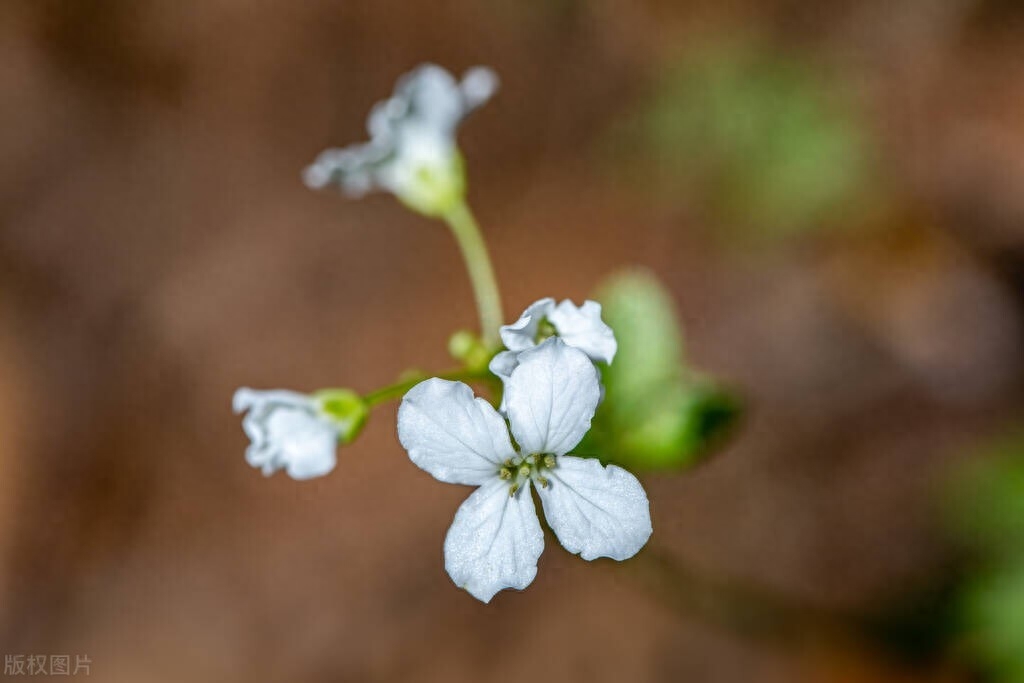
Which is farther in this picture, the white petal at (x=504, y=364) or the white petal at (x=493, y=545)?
the white petal at (x=504, y=364)

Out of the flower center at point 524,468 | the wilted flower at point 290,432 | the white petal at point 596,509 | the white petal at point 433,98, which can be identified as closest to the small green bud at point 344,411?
the wilted flower at point 290,432

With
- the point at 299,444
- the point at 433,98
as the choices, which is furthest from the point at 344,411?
the point at 433,98

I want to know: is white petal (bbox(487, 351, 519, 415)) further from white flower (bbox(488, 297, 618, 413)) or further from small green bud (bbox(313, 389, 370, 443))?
small green bud (bbox(313, 389, 370, 443))

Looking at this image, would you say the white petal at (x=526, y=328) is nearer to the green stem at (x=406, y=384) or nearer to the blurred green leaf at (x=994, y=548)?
the green stem at (x=406, y=384)

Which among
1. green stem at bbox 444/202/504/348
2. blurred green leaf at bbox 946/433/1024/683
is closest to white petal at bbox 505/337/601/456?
green stem at bbox 444/202/504/348

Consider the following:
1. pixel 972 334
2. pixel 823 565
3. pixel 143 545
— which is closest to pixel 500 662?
pixel 823 565

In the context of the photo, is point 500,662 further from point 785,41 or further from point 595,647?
point 785,41
